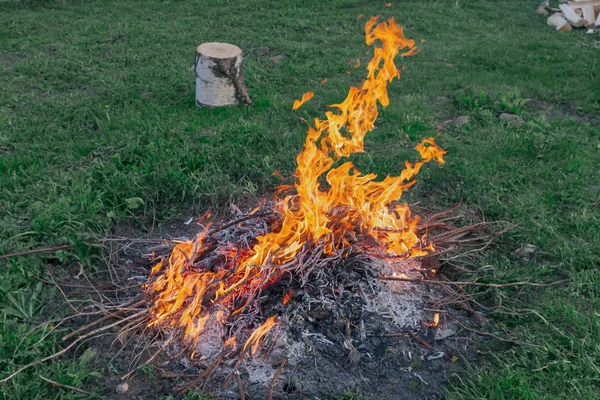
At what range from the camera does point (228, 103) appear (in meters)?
6.21

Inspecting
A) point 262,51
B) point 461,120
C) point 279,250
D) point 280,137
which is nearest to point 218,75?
point 280,137

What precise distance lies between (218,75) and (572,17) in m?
6.42

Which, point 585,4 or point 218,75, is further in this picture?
point 585,4

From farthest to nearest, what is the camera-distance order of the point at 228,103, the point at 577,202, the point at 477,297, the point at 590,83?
the point at 590,83
the point at 228,103
the point at 577,202
the point at 477,297

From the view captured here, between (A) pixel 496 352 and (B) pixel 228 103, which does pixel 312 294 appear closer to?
(A) pixel 496 352

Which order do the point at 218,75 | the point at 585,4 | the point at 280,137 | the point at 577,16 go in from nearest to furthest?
the point at 280,137
the point at 218,75
the point at 577,16
the point at 585,4

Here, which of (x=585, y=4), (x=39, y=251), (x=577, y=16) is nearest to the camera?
(x=39, y=251)

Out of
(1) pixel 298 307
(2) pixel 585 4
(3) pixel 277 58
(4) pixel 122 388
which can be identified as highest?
(2) pixel 585 4

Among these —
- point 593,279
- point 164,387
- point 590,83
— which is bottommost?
point 164,387

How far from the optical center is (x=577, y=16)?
9.12 meters

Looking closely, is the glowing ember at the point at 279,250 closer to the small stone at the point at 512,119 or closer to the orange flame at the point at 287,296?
the orange flame at the point at 287,296

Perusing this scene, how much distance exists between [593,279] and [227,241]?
2504mm

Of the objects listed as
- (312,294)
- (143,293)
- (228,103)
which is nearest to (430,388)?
(312,294)

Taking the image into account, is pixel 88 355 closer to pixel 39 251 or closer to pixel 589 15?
pixel 39 251
